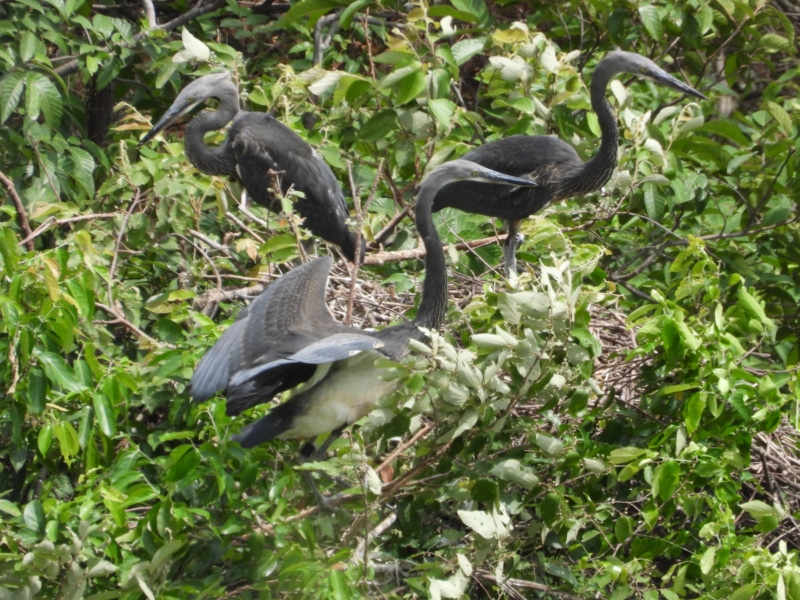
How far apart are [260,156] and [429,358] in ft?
8.49

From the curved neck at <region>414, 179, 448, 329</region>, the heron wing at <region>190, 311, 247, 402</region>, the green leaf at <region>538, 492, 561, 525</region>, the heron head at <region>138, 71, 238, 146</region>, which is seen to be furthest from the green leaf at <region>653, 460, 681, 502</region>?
the heron head at <region>138, 71, 238, 146</region>

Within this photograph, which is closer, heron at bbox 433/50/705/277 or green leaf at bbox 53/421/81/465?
green leaf at bbox 53/421/81/465

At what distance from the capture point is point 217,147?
18.9 feet

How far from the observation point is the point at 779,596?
2787 millimetres

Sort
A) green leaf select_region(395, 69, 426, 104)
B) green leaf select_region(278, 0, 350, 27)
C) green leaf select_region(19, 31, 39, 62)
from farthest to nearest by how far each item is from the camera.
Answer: green leaf select_region(278, 0, 350, 27), green leaf select_region(19, 31, 39, 62), green leaf select_region(395, 69, 426, 104)

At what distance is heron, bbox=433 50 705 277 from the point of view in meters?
5.08

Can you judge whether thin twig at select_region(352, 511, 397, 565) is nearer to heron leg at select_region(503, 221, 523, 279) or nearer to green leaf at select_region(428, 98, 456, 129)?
green leaf at select_region(428, 98, 456, 129)

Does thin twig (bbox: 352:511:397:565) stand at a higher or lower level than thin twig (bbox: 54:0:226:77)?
lower

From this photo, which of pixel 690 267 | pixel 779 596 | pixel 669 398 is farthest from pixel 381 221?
pixel 779 596

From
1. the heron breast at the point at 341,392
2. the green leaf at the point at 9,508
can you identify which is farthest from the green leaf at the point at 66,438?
the heron breast at the point at 341,392

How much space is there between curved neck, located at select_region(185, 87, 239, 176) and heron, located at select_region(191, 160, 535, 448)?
187 centimetres

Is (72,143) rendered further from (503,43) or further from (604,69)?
(604,69)

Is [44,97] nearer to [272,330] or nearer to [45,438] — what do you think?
[272,330]

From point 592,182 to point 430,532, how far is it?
7.21 feet
